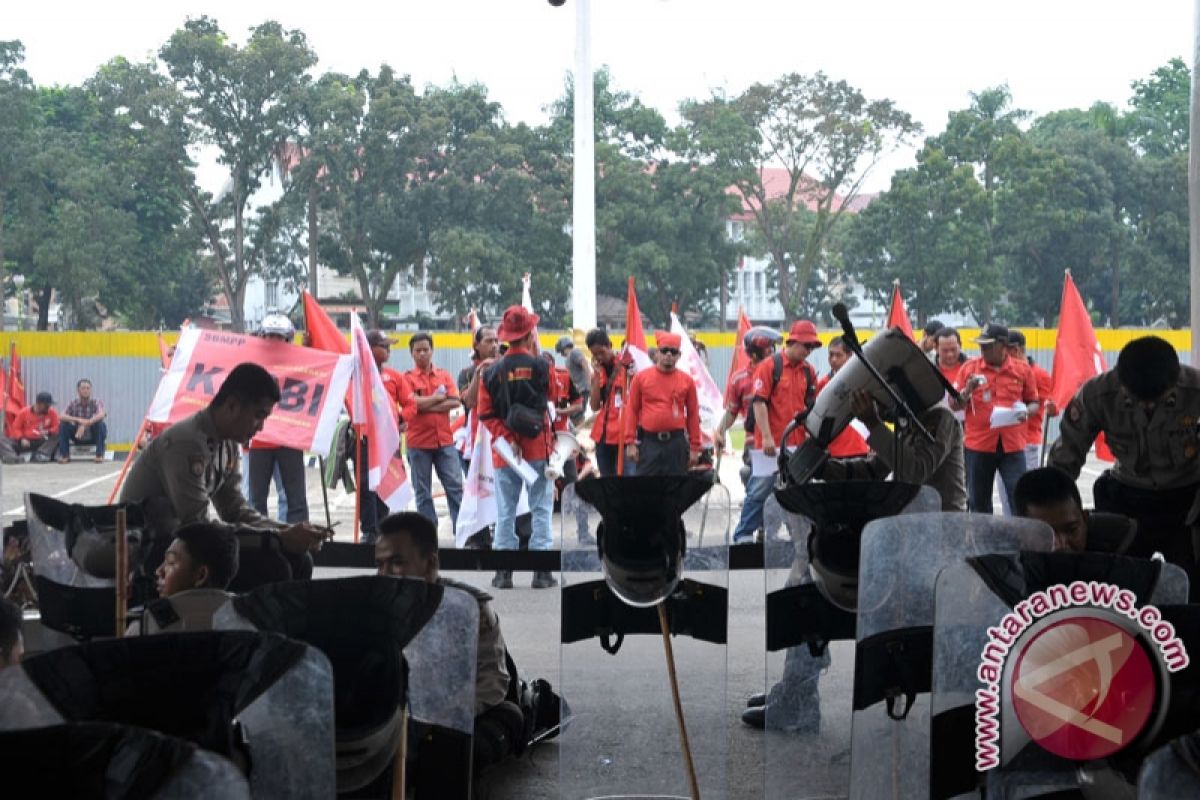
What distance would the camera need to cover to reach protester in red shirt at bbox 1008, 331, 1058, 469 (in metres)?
11.4

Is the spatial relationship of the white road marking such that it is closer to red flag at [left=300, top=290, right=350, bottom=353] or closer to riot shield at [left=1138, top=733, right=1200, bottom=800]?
red flag at [left=300, top=290, right=350, bottom=353]

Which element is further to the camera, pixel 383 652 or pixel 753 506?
pixel 753 506

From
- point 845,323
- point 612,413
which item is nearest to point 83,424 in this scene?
point 612,413

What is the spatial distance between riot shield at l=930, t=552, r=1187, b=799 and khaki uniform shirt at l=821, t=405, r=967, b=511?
2249 millimetres

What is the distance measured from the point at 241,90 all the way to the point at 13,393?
10.6 metres

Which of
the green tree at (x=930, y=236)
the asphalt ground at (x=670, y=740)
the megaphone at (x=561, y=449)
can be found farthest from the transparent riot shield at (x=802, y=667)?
the green tree at (x=930, y=236)

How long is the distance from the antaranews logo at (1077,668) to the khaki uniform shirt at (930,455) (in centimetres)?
234

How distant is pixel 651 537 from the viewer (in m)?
4.54

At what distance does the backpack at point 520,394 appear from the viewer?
10.0 m

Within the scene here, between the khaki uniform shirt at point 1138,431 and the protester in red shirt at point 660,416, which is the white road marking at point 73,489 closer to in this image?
the protester in red shirt at point 660,416

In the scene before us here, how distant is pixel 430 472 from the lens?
36.8 feet

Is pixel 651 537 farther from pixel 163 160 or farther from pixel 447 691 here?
pixel 163 160

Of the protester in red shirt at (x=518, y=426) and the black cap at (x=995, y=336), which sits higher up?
the black cap at (x=995, y=336)

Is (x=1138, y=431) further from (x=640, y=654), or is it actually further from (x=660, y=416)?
(x=660, y=416)
